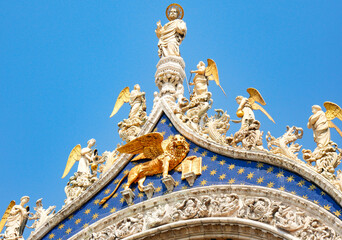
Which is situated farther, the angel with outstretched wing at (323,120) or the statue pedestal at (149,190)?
the statue pedestal at (149,190)

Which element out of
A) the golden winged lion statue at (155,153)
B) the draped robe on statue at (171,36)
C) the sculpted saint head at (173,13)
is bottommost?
the golden winged lion statue at (155,153)

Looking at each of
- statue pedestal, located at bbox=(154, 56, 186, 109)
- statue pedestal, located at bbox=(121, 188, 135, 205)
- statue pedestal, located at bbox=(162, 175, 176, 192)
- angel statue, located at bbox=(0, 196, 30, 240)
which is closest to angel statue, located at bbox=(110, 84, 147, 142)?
statue pedestal, located at bbox=(154, 56, 186, 109)

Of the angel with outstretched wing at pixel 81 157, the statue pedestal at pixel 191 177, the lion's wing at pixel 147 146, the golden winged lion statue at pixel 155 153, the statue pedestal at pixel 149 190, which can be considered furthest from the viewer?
the angel with outstretched wing at pixel 81 157

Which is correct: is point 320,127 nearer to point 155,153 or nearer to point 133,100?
point 155,153

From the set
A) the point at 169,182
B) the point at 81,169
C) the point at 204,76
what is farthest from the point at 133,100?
the point at 169,182

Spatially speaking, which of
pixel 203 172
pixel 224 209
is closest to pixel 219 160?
pixel 203 172

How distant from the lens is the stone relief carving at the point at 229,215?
1343 cm

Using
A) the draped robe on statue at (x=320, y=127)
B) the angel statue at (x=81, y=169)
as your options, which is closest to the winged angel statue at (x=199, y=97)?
the angel statue at (x=81, y=169)

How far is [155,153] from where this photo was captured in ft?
52.7

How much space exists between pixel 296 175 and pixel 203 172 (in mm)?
1862

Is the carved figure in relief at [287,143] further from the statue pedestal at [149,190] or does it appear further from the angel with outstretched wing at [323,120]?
the statue pedestal at [149,190]

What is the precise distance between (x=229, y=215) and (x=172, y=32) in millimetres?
6431

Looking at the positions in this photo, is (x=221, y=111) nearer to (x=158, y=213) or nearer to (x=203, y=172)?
(x=203, y=172)

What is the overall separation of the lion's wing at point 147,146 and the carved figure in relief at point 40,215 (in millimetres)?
1963
